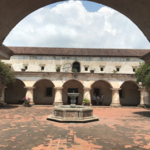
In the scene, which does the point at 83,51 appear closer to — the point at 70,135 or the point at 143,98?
the point at 143,98

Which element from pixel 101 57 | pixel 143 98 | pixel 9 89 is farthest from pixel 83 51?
pixel 9 89

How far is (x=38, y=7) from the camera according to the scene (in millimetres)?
3508

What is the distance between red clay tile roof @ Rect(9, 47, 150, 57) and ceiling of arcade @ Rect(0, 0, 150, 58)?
19621 mm

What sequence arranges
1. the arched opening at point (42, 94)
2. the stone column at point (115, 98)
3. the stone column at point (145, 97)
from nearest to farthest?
the stone column at point (115, 98), the stone column at point (145, 97), the arched opening at point (42, 94)

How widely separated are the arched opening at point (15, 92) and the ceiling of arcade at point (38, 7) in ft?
66.8

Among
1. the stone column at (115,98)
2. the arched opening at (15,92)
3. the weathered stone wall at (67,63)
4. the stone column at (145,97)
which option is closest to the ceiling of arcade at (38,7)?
the stone column at (115,98)

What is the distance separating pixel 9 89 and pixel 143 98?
20.4 metres

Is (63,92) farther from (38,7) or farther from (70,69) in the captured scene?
(38,7)

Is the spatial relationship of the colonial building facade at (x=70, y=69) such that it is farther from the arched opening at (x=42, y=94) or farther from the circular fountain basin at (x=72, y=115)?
the circular fountain basin at (x=72, y=115)

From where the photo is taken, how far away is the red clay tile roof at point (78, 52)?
23200 mm

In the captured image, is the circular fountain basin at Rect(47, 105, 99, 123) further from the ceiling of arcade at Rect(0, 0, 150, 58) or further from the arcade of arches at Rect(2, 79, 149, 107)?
the arcade of arches at Rect(2, 79, 149, 107)

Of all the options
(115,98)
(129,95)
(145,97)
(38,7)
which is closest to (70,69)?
(115,98)

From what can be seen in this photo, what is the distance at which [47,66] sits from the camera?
909 inches

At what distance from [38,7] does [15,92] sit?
70.5ft
